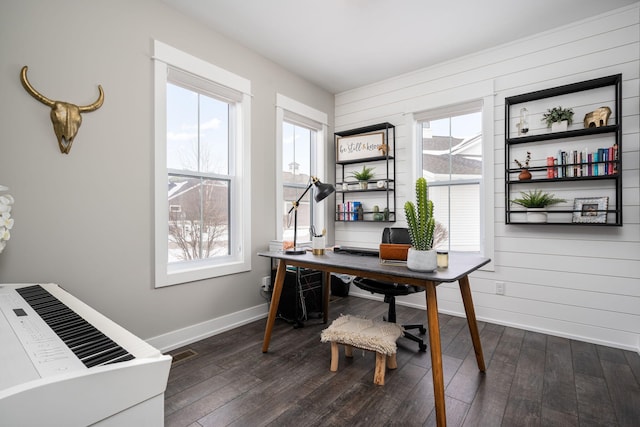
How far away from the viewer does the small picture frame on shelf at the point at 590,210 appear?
8.40ft

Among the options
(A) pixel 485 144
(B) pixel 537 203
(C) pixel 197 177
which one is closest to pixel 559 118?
(A) pixel 485 144

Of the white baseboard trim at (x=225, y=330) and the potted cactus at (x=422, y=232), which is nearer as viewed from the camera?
the potted cactus at (x=422, y=232)

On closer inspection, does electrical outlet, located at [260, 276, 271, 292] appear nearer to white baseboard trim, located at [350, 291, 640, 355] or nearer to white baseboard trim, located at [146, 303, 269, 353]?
white baseboard trim, located at [146, 303, 269, 353]

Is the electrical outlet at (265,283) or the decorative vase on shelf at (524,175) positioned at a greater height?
the decorative vase on shelf at (524,175)

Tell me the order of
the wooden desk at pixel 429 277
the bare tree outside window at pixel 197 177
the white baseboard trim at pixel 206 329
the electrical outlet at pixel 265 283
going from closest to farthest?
the wooden desk at pixel 429 277
the white baseboard trim at pixel 206 329
the bare tree outside window at pixel 197 177
the electrical outlet at pixel 265 283

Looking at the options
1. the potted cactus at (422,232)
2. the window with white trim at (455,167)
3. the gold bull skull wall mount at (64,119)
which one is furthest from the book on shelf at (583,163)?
the gold bull skull wall mount at (64,119)

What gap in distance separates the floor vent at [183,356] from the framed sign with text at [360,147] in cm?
281

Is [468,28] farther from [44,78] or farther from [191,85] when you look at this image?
[44,78]

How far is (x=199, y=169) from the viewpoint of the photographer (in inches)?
112

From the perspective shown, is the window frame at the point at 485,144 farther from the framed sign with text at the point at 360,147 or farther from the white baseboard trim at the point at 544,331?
the framed sign with text at the point at 360,147

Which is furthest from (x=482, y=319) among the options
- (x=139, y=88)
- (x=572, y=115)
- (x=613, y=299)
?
(x=139, y=88)

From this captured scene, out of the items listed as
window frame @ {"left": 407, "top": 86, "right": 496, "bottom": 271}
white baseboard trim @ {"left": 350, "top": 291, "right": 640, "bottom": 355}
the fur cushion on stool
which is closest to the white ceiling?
window frame @ {"left": 407, "top": 86, "right": 496, "bottom": 271}

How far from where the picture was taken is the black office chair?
2.55 m

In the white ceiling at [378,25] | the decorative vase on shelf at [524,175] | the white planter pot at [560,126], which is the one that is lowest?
the decorative vase on shelf at [524,175]
